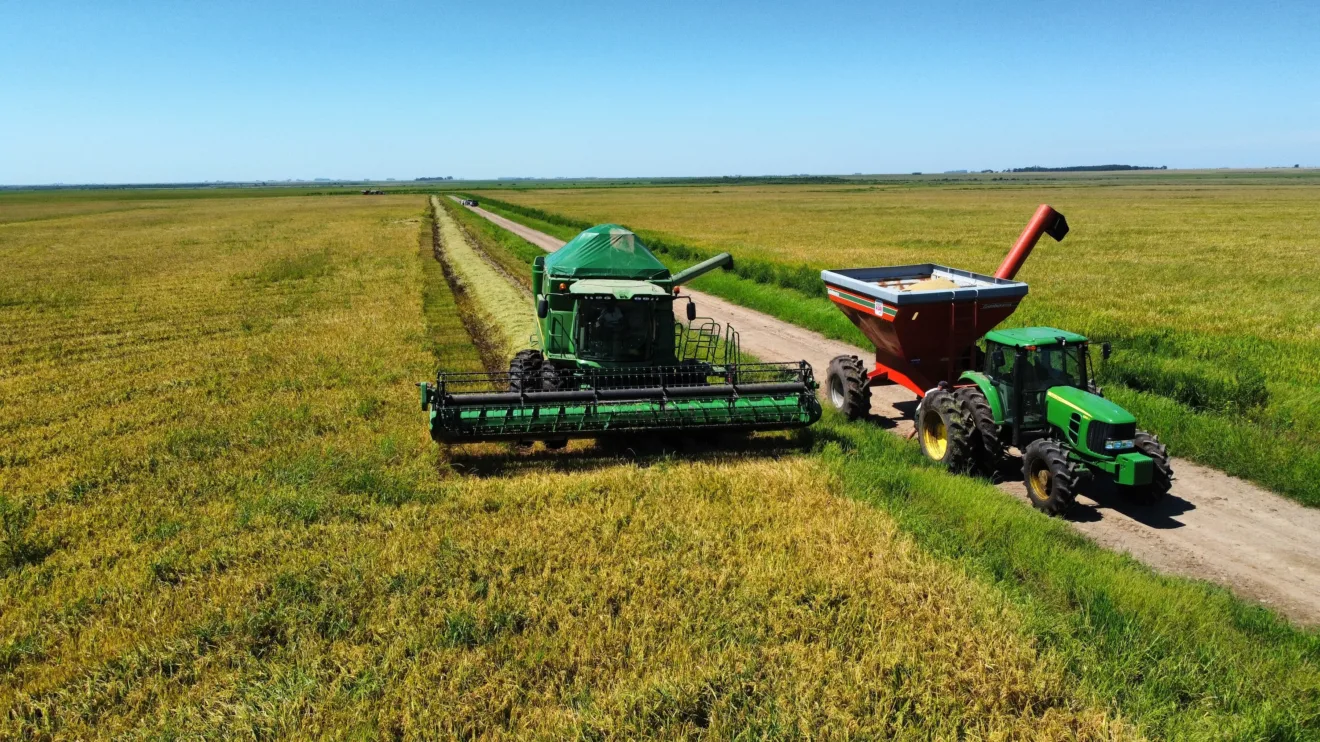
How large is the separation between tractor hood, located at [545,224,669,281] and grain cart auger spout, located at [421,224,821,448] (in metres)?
0.02

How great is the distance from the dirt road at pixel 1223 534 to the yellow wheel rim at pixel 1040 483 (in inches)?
14.7

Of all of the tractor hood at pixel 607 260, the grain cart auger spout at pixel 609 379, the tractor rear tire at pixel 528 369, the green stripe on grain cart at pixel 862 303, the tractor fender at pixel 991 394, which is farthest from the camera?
the tractor hood at pixel 607 260

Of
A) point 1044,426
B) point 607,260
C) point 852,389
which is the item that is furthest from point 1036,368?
point 607,260

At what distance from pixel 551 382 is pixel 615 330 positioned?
3.90 feet

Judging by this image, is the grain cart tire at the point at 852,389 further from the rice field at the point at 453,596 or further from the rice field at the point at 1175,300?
the rice field at the point at 1175,300

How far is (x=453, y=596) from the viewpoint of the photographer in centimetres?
611

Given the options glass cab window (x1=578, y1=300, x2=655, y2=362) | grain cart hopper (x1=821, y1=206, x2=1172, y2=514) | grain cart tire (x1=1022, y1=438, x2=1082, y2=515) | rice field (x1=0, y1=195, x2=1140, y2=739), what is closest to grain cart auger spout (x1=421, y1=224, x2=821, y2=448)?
glass cab window (x1=578, y1=300, x2=655, y2=362)

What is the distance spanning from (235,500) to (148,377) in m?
7.65

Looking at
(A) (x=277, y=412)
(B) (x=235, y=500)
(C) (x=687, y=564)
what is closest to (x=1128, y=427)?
(C) (x=687, y=564)

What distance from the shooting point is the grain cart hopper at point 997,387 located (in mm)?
8069

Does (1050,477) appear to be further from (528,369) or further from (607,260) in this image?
(528,369)

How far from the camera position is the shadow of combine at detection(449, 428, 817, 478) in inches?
371

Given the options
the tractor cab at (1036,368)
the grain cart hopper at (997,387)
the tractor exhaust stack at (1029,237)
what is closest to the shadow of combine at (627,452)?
the grain cart hopper at (997,387)

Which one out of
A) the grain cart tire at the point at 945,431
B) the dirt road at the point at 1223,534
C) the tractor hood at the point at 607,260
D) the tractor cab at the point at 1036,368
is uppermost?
the tractor hood at the point at 607,260
